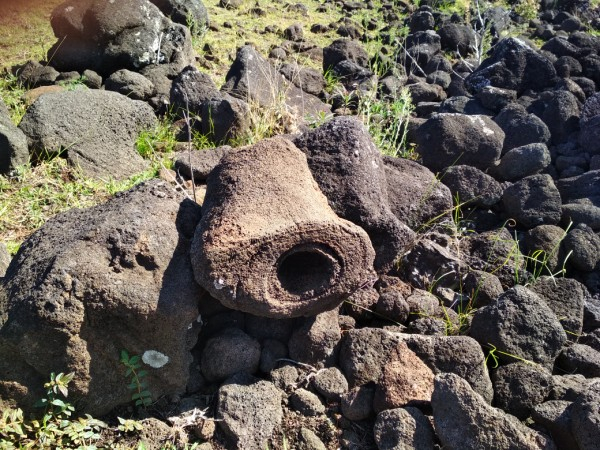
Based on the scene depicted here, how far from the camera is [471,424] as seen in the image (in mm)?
2504

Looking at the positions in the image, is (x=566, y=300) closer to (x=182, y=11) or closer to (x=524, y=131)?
(x=524, y=131)

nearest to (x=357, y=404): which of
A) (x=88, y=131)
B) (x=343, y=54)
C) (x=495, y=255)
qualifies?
(x=495, y=255)

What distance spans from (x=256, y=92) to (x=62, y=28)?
2.23 meters

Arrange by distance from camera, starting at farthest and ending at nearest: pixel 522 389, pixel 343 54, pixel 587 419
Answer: pixel 343 54, pixel 522 389, pixel 587 419

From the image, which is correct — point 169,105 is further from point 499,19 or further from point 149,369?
point 499,19

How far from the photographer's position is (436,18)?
32.3 feet

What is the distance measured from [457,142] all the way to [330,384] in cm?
263

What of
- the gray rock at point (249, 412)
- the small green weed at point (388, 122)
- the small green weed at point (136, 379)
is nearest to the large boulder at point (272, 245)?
the gray rock at point (249, 412)

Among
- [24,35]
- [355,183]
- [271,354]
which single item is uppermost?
[355,183]

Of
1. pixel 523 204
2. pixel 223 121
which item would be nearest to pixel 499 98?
pixel 523 204

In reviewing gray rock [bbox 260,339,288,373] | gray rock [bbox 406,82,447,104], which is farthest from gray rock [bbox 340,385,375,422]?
gray rock [bbox 406,82,447,104]

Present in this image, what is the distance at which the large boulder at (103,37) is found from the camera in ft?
20.6

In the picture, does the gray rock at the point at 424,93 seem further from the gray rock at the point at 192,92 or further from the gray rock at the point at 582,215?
the gray rock at the point at 582,215

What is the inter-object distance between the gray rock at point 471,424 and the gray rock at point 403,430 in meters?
0.06
